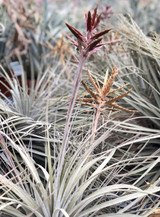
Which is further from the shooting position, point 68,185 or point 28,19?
point 28,19

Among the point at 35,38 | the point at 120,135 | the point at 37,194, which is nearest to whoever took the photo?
the point at 37,194

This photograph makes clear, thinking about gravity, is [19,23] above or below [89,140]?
above

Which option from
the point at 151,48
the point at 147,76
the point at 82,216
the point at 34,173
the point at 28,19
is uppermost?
the point at 28,19

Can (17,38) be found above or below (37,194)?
above

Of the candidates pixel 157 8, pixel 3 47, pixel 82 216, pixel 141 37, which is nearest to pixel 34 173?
pixel 82 216

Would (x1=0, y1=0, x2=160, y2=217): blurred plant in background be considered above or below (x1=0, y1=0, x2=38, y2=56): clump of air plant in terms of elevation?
below

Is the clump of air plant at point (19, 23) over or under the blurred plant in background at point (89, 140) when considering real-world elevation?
over

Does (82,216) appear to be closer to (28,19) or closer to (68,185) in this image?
(68,185)

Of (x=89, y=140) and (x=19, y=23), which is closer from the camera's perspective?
(x=89, y=140)

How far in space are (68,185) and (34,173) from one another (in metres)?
0.10

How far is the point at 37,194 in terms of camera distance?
0.72 metres

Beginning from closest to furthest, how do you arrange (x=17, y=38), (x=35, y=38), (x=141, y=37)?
(x=141, y=37)
(x=17, y=38)
(x=35, y=38)

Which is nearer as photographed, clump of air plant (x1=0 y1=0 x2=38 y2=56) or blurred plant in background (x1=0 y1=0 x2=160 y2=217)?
blurred plant in background (x1=0 y1=0 x2=160 y2=217)

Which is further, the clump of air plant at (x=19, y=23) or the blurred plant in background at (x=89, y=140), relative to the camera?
the clump of air plant at (x=19, y=23)
